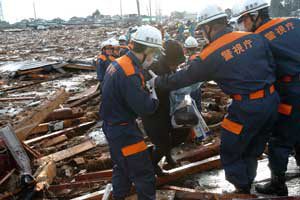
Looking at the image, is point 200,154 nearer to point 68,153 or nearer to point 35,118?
point 68,153

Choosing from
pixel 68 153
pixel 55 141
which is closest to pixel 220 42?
pixel 68 153

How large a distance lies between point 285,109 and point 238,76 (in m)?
0.86

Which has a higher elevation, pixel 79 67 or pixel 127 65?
pixel 127 65

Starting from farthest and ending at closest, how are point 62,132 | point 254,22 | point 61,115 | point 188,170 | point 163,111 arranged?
point 61,115 → point 62,132 → point 188,170 → point 163,111 → point 254,22

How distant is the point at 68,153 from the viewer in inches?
220

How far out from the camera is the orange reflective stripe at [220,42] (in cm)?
306

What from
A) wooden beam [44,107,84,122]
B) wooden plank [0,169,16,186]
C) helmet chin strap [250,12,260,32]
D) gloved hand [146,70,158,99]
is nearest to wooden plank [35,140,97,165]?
wooden plank [0,169,16,186]

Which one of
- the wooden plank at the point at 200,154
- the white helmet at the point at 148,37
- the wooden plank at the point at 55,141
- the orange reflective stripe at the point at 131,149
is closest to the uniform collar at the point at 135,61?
the white helmet at the point at 148,37

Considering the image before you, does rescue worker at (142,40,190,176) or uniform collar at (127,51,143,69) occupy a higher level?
uniform collar at (127,51,143,69)

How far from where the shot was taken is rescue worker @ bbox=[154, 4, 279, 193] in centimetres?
305

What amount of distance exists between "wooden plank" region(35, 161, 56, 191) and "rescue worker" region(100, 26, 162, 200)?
164 cm

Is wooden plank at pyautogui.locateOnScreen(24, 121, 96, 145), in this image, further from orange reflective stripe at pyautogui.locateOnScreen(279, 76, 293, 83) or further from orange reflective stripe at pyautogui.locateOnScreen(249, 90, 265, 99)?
orange reflective stripe at pyautogui.locateOnScreen(279, 76, 293, 83)

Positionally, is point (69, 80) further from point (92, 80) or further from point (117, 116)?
point (117, 116)

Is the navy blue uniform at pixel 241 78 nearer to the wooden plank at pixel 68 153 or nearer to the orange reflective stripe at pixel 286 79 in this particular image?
the orange reflective stripe at pixel 286 79
